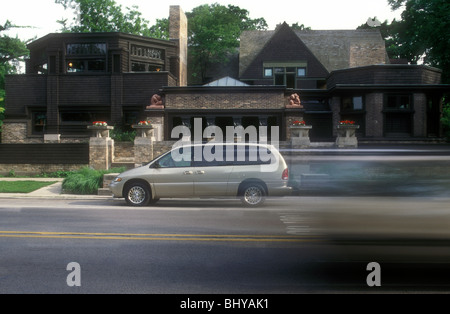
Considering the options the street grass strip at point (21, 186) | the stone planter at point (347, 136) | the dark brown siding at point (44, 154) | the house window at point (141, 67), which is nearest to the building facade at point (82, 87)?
the house window at point (141, 67)

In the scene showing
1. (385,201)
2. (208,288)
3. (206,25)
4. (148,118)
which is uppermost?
(206,25)

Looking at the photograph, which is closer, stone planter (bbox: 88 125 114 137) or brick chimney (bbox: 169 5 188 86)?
stone planter (bbox: 88 125 114 137)

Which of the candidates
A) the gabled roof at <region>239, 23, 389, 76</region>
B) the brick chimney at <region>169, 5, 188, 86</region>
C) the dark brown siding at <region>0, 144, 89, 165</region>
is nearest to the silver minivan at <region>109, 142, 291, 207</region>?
the dark brown siding at <region>0, 144, 89, 165</region>

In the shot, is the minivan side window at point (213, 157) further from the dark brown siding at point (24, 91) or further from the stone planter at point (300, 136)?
the dark brown siding at point (24, 91)

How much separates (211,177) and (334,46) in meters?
29.8

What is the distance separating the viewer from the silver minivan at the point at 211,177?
41.0 feet

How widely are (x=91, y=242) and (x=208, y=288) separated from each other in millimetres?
3138

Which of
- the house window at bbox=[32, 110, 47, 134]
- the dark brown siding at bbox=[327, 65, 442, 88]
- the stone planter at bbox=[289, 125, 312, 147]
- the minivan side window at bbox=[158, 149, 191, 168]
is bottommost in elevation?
the minivan side window at bbox=[158, 149, 191, 168]

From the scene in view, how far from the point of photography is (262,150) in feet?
41.9

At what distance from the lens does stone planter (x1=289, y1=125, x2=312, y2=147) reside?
Result: 20092 mm

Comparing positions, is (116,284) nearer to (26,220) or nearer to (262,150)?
(26,220)

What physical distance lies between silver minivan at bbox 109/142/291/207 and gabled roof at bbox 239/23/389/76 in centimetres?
2439

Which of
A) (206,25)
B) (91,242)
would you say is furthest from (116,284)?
(206,25)

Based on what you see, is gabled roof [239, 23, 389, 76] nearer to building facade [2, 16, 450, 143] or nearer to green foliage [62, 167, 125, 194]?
building facade [2, 16, 450, 143]
